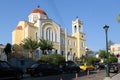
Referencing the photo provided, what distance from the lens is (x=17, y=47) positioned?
7838 centimetres

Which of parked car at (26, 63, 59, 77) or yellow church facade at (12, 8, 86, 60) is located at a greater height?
yellow church facade at (12, 8, 86, 60)

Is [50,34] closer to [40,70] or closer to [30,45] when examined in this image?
[30,45]

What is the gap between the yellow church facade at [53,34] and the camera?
268ft

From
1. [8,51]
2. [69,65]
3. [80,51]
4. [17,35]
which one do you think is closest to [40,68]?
[69,65]

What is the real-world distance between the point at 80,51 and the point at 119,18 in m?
81.9

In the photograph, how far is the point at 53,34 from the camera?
86.5m

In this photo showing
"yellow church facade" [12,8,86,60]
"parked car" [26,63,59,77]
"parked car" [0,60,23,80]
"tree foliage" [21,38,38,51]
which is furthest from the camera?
"yellow church facade" [12,8,86,60]

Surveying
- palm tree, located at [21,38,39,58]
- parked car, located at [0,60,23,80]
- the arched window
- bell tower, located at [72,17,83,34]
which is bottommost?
parked car, located at [0,60,23,80]

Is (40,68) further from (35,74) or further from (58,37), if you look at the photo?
(58,37)

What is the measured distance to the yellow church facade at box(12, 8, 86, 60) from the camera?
8181cm

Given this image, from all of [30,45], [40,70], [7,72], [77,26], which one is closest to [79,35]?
[77,26]

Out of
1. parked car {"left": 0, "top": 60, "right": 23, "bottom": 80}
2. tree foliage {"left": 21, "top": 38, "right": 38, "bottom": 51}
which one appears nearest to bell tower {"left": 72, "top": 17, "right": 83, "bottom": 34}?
tree foliage {"left": 21, "top": 38, "right": 38, "bottom": 51}

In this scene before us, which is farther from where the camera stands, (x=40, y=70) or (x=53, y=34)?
(x=53, y=34)

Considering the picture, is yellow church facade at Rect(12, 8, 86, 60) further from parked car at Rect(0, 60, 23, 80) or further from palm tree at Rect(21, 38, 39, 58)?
parked car at Rect(0, 60, 23, 80)
